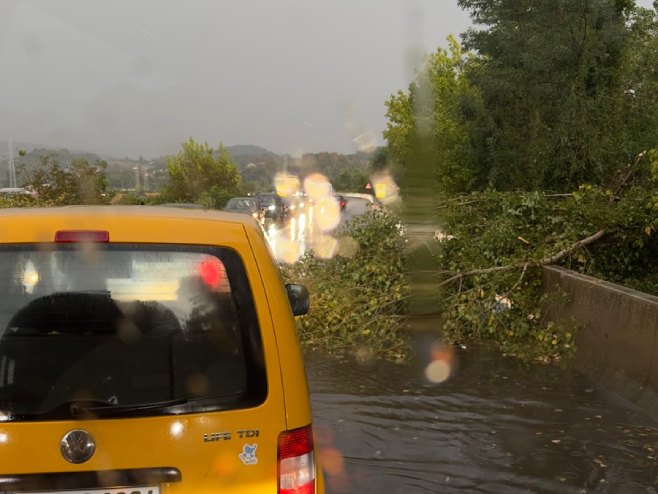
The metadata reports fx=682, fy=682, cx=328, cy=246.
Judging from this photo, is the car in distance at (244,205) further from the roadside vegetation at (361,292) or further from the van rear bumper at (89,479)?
the van rear bumper at (89,479)

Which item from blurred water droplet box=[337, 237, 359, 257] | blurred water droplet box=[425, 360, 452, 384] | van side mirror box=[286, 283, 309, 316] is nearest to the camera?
van side mirror box=[286, 283, 309, 316]

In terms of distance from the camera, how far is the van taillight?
2254 millimetres

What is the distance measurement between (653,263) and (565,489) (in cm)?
482

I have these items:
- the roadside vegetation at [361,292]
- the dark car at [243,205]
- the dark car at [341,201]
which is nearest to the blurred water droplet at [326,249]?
the roadside vegetation at [361,292]

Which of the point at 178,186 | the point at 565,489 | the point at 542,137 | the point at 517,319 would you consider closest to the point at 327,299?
the point at 517,319

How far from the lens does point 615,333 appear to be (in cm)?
628

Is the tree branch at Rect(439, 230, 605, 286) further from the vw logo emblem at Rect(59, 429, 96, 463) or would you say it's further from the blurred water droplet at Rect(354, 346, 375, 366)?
the vw logo emblem at Rect(59, 429, 96, 463)

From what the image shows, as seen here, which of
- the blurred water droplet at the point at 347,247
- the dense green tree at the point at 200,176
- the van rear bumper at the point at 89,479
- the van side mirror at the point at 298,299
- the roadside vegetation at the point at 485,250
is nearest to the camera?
the van rear bumper at the point at 89,479

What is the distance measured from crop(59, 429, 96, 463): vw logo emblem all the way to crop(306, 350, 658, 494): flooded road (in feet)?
8.07

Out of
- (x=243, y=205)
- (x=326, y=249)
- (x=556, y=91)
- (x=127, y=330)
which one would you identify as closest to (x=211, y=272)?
(x=127, y=330)

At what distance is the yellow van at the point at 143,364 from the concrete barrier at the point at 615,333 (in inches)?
167

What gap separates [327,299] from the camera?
8398mm

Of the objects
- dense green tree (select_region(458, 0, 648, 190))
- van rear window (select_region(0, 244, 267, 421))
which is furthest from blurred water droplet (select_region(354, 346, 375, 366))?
dense green tree (select_region(458, 0, 648, 190))

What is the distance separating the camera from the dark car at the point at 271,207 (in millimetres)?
32469
